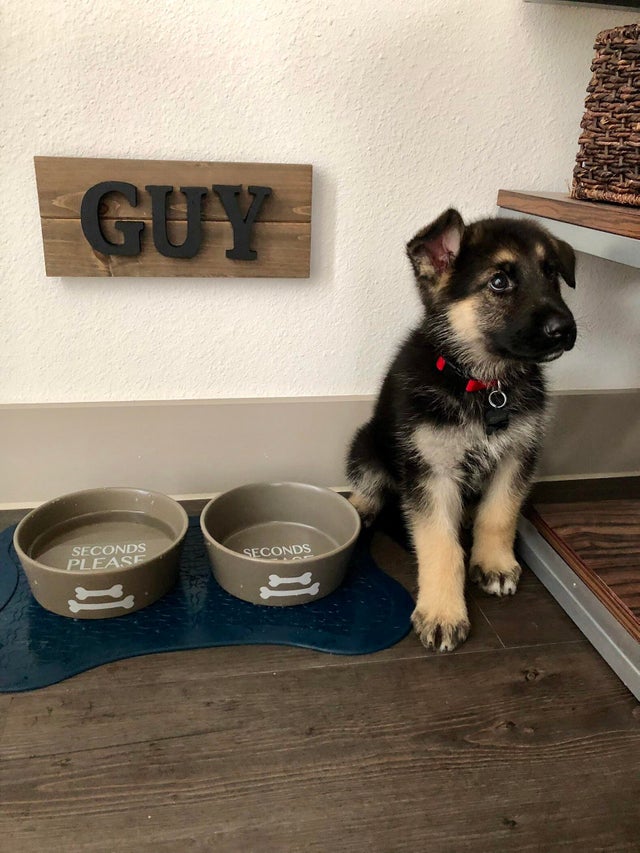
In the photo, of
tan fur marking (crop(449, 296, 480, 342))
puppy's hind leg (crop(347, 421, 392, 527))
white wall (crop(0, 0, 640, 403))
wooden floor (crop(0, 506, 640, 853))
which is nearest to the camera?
wooden floor (crop(0, 506, 640, 853))

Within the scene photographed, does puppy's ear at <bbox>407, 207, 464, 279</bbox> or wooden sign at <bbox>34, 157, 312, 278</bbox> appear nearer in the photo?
puppy's ear at <bbox>407, 207, 464, 279</bbox>

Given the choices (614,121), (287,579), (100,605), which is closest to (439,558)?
(287,579)

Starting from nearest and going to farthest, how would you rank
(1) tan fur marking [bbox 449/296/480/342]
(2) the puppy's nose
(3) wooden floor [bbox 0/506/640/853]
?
(3) wooden floor [bbox 0/506/640/853] < (2) the puppy's nose < (1) tan fur marking [bbox 449/296/480/342]

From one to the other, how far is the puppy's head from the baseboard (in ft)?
1.79

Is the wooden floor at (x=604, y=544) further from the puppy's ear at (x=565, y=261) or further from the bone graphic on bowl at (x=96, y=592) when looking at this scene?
the bone graphic on bowl at (x=96, y=592)

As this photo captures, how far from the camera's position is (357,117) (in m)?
1.46

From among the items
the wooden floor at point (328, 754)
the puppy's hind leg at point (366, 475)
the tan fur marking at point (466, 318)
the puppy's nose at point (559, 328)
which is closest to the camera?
the wooden floor at point (328, 754)

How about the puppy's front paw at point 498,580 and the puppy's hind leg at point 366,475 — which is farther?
the puppy's hind leg at point 366,475

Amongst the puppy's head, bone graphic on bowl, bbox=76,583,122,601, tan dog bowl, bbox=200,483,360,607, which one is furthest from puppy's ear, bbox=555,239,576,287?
bone graphic on bowl, bbox=76,583,122,601

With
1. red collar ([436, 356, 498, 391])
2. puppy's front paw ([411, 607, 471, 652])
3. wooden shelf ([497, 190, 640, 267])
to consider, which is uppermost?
wooden shelf ([497, 190, 640, 267])

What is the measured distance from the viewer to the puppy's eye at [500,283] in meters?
1.17

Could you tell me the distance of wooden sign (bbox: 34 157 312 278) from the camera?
1384 mm

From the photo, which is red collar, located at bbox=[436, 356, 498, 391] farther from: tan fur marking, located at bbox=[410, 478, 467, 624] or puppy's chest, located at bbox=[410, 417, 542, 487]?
tan fur marking, located at bbox=[410, 478, 467, 624]

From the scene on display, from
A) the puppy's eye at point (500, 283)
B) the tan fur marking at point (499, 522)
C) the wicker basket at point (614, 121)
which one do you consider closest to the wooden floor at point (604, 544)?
the tan fur marking at point (499, 522)
